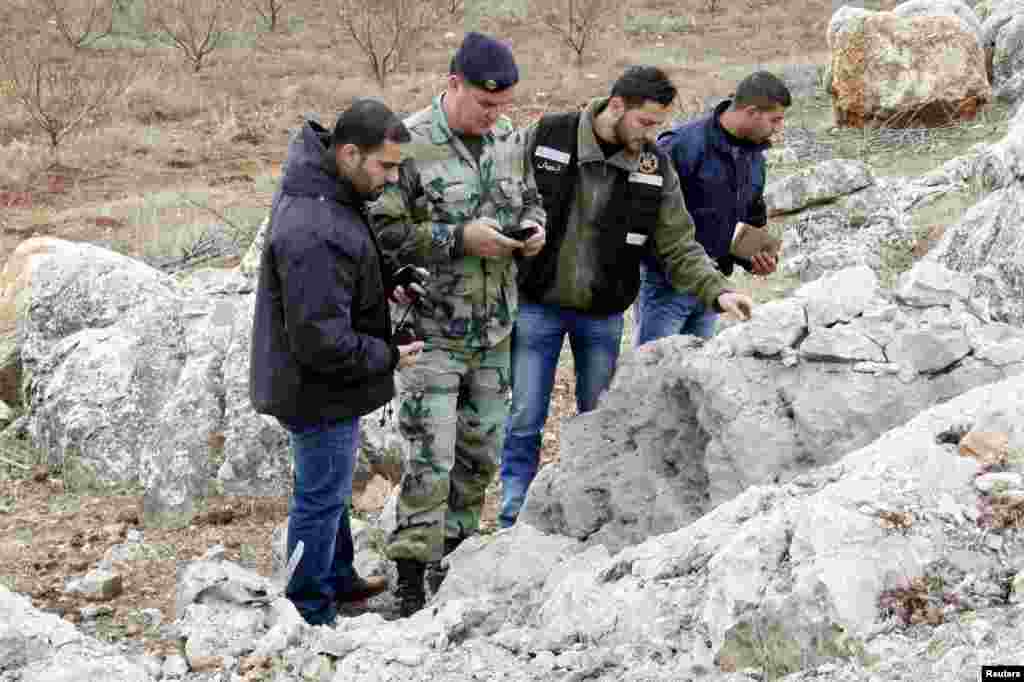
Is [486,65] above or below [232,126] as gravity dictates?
above

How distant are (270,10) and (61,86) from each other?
7.13 metres

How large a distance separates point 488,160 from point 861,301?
4.42 feet

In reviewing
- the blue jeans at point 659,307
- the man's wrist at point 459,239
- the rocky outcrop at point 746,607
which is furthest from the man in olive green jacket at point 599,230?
the rocky outcrop at point 746,607

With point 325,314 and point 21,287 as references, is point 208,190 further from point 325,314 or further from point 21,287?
point 325,314

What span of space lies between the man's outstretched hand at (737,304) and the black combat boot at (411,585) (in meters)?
1.40

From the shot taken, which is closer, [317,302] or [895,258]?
[317,302]

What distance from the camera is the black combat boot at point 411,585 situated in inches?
164

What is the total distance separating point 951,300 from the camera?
406 cm

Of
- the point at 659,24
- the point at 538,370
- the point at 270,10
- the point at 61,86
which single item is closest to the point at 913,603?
the point at 538,370

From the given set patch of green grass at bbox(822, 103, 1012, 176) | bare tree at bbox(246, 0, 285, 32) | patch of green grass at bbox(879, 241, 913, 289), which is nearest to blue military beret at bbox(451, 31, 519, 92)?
patch of green grass at bbox(879, 241, 913, 289)

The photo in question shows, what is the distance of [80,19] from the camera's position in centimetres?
2588

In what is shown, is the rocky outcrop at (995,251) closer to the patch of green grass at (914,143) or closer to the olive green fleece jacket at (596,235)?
the olive green fleece jacket at (596,235)

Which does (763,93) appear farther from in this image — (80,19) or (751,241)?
(80,19)

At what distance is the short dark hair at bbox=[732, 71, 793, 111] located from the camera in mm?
4402
